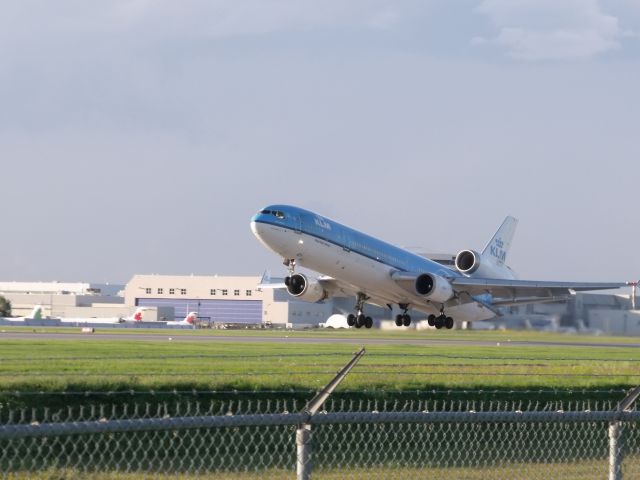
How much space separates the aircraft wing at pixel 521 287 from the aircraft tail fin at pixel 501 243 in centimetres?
945

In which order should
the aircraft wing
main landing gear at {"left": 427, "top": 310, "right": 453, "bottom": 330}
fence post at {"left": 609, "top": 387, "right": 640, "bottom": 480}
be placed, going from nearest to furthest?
fence post at {"left": 609, "top": 387, "right": 640, "bottom": 480}
the aircraft wing
main landing gear at {"left": 427, "top": 310, "right": 453, "bottom": 330}

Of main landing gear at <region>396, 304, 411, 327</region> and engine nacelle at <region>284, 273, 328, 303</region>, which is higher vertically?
engine nacelle at <region>284, 273, 328, 303</region>

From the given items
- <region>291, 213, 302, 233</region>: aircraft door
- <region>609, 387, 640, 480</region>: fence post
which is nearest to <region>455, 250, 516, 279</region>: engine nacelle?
<region>291, 213, 302, 233</region>: aircraft door

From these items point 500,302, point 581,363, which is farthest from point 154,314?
point 581,363

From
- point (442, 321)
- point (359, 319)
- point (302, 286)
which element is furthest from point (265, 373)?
point (442, 321)

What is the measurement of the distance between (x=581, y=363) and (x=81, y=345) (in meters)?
18.1

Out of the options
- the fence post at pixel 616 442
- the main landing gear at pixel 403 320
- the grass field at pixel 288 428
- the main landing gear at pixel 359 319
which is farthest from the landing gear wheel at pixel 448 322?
the fence post at pixel 616 442

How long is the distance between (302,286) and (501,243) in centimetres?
2191

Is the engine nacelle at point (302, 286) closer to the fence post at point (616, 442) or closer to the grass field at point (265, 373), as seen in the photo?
the grass field at point (265, 373)

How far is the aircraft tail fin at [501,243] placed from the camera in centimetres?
6425

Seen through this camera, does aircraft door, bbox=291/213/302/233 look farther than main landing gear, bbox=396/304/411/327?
No

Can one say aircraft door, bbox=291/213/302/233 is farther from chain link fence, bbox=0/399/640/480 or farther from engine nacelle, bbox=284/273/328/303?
chain link fence, bbox=0/399/640/480

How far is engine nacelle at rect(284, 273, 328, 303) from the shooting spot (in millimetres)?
48344

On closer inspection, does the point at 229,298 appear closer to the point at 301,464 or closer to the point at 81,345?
the point at 81,345
